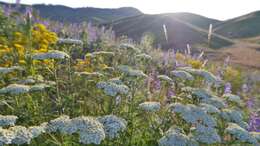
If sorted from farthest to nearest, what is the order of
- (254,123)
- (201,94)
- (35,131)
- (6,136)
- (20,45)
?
(20,45), (254,123), (201,94), (35,131), (6,136)

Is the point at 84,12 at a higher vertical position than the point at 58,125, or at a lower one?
lower

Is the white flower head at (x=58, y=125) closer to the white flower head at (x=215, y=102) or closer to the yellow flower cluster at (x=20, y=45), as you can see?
the white flower head at (x=215, y=102)

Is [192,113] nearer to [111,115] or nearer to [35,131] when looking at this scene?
[111,115]

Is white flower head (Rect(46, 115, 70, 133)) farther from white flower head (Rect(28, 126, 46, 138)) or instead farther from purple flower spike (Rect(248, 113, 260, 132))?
purple flower spike (Rect(248, 113, 260, 132))

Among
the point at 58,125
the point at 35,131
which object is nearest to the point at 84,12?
the point at 58,125

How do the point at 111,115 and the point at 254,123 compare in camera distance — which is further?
the point at 254,123

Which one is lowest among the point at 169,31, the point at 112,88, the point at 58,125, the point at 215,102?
the point at 169,31

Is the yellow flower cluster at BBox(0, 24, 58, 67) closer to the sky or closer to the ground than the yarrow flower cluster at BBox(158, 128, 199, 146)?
closer to the sky

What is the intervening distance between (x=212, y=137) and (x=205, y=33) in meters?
53.1

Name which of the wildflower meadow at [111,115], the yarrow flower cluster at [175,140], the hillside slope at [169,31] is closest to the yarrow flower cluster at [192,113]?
the wildflower meadow at [111,115]

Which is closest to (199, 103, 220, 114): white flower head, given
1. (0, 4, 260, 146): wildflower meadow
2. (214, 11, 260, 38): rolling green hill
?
(0, 4, 260, 146): wildflower meadow

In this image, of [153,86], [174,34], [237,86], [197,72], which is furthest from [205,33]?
[197,72]

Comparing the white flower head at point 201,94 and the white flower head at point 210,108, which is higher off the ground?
the white flower head at point 201,94

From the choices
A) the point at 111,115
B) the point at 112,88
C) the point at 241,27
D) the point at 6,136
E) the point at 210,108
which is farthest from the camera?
the point at 241,27
